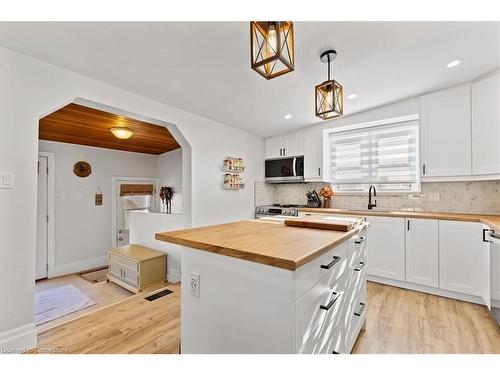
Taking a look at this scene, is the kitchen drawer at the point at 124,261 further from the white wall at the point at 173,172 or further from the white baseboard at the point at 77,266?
the white wall at the point at 173,172

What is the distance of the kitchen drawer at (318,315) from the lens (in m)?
0.97

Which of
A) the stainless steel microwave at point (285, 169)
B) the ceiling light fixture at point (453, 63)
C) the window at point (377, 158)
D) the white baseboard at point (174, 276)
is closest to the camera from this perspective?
the ceiling light fixture at point (453, 63)

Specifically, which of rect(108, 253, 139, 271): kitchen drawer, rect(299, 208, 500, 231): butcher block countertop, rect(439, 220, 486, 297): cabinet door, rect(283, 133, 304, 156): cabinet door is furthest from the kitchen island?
rect(283, 133, 304, 156): cabinet door

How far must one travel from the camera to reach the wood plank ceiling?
2814mm

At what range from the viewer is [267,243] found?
1167mm

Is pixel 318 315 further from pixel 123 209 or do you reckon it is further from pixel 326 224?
pixel 123 209

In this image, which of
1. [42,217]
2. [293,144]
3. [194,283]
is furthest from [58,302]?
[293,144]

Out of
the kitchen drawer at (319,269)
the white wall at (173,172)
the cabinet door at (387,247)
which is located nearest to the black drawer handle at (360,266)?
the kitchen drawer at (319,269)

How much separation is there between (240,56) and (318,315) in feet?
6.56

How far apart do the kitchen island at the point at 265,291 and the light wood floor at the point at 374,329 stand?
66cm

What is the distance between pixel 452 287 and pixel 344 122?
2524 mm

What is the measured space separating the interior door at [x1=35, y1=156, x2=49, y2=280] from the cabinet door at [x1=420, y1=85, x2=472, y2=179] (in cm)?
558
